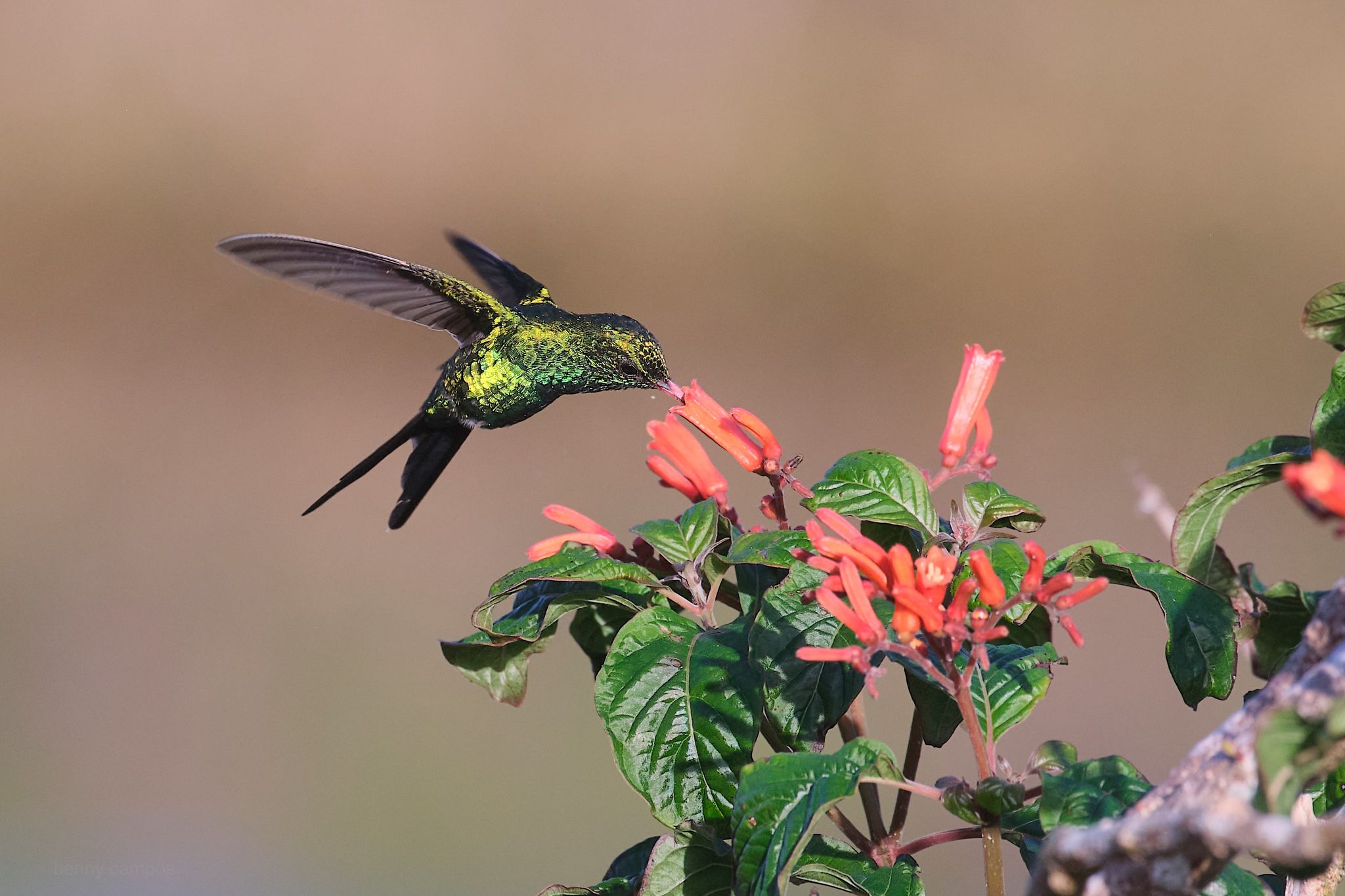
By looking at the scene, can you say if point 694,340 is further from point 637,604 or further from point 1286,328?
point 637,604

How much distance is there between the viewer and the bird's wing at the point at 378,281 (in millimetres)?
1682

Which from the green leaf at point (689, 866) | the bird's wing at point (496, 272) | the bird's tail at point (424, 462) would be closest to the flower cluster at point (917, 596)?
the green leaf at point (689, 866)

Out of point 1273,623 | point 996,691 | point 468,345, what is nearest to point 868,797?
point 996,691

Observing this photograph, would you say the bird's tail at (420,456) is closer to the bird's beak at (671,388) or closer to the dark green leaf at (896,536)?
the bird's beak at (671,388)

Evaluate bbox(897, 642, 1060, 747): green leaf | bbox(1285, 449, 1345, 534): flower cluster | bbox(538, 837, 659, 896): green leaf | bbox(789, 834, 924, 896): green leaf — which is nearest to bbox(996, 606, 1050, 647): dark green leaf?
bbox(897, 642, 1060, 747): green leaf

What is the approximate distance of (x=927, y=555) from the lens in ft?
2.78

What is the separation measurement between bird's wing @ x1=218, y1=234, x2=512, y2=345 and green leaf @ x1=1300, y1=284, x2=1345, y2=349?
48.3 inches

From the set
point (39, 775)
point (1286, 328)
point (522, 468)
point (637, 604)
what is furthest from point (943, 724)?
point (1286, 328)

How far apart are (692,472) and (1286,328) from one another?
564cm

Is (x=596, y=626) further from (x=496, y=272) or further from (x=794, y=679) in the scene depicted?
(x=496, y=272)

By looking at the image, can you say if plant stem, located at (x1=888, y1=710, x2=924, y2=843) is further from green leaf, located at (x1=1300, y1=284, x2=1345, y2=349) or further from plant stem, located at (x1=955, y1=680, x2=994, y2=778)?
green leaf, located at (x1=1300, y1=284, x2=1345, y2=349)

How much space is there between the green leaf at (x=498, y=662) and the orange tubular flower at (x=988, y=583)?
16.5 inches

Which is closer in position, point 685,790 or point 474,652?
point 685,790

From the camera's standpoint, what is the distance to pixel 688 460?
1.24 meters
